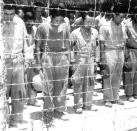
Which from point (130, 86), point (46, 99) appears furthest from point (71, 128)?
point (130, 86)

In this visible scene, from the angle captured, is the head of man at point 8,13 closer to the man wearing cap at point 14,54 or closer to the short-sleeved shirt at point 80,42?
the man wearing cap at point 14,54

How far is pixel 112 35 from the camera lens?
21.5 ft

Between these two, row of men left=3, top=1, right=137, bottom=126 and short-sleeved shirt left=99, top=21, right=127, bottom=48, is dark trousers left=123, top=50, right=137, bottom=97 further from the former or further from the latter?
short-sleeved shirt left=99, top=21, right=127, bottom=48

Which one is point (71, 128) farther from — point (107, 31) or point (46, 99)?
point (107, 31)

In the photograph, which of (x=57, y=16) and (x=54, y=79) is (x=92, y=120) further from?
(x=57, y=16)

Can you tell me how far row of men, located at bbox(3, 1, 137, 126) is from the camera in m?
5.21

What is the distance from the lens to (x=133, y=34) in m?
6.96

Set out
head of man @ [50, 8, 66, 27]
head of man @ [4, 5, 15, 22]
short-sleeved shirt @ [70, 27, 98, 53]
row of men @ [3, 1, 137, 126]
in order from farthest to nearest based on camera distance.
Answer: short-sleeved shirt @ [70, 27, 98, 53] → head of man @ [50, 8, 66, 27] → row of men @ [3, 1, 137, 126] → head of man @ [4, 5, 15, 22]

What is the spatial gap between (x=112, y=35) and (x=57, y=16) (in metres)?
1.41

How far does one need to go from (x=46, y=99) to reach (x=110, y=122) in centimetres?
104

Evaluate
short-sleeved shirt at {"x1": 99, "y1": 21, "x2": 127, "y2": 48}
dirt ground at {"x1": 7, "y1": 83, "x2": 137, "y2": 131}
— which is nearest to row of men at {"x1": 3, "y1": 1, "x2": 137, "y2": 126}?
short-sleeved shirt at {"x1": 99, "y1": 21, "x2": 127, "y2": 48}

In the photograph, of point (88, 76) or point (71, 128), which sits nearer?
point (71, 128)

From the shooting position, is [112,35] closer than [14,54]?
No

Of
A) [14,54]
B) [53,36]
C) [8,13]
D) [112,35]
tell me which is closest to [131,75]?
[112,35]
